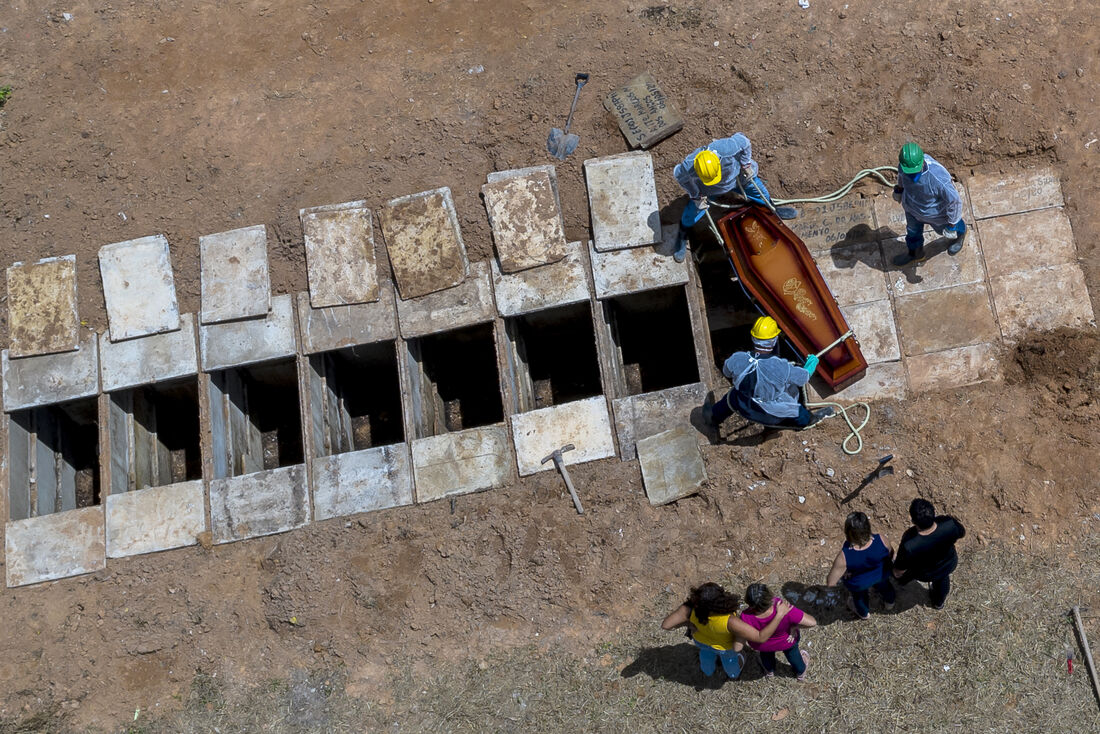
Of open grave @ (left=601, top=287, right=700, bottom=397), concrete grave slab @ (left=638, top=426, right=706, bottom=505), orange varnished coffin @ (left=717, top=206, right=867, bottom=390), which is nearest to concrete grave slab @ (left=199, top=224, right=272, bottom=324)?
open grave @ (left=601, top=287, right=700, bottom=397)

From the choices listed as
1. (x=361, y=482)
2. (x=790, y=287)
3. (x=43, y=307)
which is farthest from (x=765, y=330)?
(x=43, y=307)

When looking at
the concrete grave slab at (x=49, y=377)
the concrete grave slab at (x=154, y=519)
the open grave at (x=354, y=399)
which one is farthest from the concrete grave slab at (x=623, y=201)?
the concrete grave slab at (x=49, y=377)

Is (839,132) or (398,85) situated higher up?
(398,85)

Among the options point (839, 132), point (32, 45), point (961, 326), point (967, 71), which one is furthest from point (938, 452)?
point (32, 45)

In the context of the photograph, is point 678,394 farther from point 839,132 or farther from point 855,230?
point 839,132

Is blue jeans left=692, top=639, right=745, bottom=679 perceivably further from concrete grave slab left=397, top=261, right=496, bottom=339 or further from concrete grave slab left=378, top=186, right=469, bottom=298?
concrete grave slab left=378, top=186, right=469, bottom=298

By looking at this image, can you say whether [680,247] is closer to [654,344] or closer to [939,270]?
[654,344]
